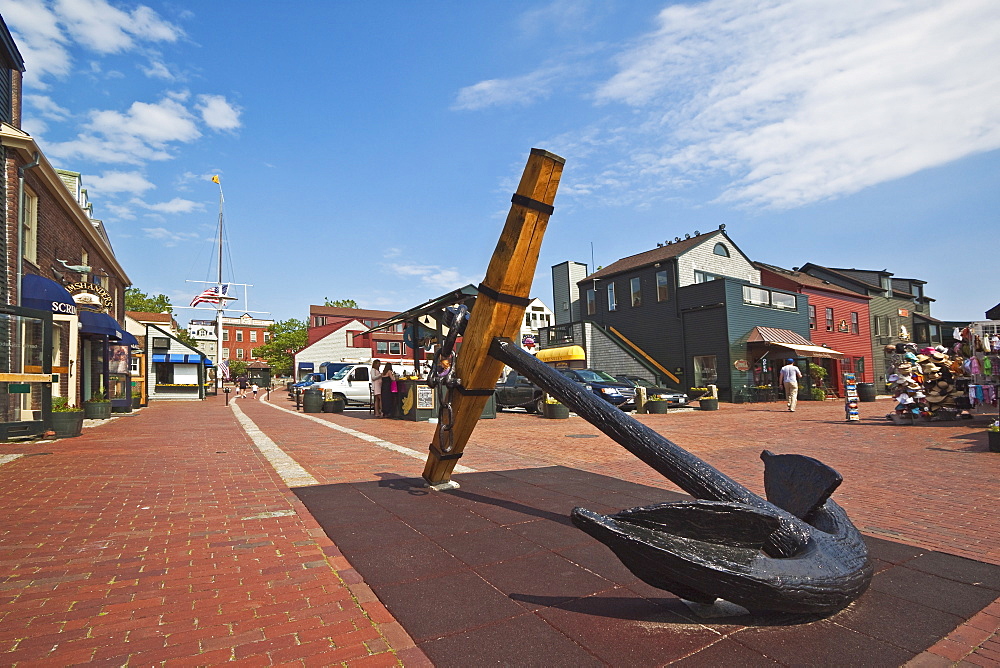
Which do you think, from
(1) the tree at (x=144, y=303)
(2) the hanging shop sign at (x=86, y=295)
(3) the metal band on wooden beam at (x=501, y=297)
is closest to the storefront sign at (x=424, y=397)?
(2) the hanging shop sign at (x=86, y=295)

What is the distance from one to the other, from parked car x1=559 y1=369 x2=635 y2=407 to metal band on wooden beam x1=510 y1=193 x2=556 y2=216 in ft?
44.4

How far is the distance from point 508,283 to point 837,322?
3291cm

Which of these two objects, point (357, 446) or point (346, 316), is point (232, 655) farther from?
point (346, 316)

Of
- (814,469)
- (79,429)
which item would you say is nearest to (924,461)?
(814,469)

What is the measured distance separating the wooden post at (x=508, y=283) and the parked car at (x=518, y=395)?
45.2ft

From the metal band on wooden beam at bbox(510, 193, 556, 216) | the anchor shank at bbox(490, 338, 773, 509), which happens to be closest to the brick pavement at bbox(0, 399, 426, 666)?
the anchor shank at bbox(490, 338, 773, 509)

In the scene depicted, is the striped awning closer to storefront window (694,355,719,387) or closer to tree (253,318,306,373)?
storefront window (694,355,719,387)

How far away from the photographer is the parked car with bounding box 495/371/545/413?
18.6 metres

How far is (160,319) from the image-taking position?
45562 mm

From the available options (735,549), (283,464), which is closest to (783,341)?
(283,464)

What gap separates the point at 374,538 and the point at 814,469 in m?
2.68

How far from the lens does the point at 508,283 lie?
4051 millimetres

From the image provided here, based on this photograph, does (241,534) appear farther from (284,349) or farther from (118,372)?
(284,349)

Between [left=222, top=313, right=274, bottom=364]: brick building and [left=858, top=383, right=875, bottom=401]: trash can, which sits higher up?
[left=222, top=313, right=274, bottom=364]: brick building
